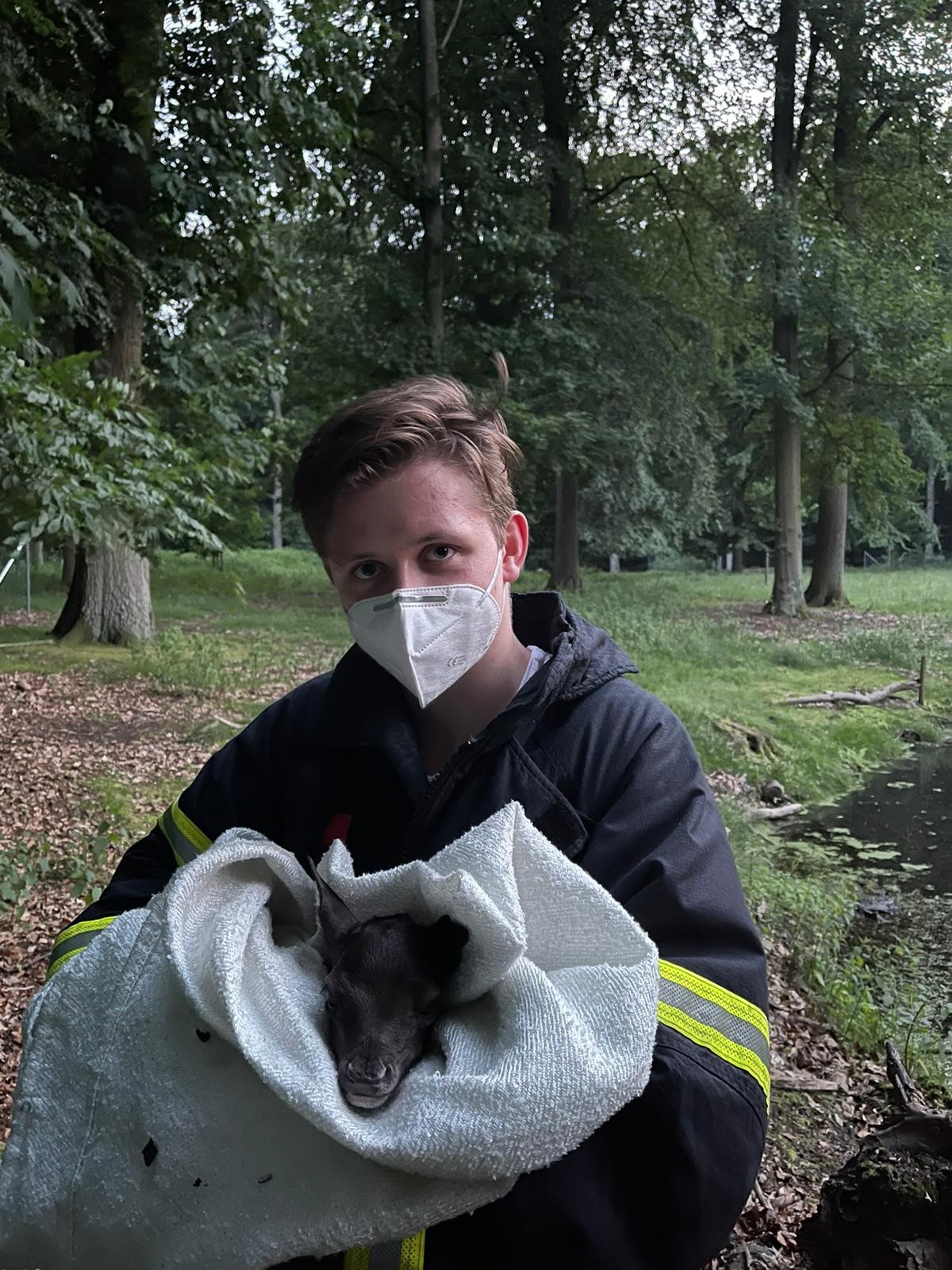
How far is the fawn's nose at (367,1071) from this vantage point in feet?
4.21

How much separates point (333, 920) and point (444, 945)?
0.18 meters

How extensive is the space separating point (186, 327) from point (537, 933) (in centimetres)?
1256

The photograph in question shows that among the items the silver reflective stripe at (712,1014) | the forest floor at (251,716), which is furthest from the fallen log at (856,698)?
the silver reflective stripe at (712,1014)

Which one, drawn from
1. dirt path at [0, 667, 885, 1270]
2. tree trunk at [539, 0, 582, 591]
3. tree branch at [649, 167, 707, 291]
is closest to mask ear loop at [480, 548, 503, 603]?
dirt path at [0, 667, 885, 1270]

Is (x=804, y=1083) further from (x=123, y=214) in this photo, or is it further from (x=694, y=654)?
(x=694, y=654)

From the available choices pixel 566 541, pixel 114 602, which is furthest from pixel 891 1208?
pixel 566 541

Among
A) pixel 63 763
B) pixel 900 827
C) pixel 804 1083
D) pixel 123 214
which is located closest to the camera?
pixel 804 1083

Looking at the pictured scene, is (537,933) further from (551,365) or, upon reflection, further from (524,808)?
(551,365)

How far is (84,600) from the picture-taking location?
41.6 ft

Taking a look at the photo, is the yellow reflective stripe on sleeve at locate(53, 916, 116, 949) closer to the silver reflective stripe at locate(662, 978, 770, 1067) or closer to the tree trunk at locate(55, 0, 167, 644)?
the silver reflective stripe at locate(662, 978, 770, 1067)

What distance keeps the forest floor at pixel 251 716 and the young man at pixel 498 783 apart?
2.11 meters

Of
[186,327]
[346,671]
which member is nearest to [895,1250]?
[346,671]

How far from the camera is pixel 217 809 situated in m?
1.92

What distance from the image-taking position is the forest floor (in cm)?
410
